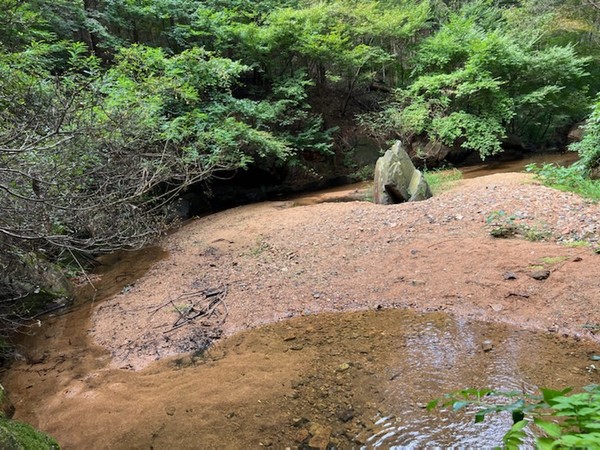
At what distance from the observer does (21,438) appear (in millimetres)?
2219

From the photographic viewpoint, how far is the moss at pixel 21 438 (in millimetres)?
2049

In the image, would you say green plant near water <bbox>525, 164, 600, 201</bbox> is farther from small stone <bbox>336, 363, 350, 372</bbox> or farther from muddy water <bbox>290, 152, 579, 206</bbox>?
small stone <bbox>336, 363, 350, 372</bbox>

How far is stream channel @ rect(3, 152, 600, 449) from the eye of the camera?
9.56ft

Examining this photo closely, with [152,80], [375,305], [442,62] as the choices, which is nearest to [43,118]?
[152,80]

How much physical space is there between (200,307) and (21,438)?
122 inches

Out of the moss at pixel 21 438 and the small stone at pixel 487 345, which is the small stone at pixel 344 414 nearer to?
the small stone at pixel 487 345

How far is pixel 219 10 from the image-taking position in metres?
13.2

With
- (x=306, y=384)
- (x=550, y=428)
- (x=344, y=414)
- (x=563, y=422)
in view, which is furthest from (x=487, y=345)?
(x=550, y=428)

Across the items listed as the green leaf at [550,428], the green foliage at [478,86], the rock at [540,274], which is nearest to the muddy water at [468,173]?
the green foliage at [478,86]

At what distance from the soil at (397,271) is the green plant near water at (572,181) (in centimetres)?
33

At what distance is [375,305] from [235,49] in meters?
11.7

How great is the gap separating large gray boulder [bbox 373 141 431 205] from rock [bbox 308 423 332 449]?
6.68m

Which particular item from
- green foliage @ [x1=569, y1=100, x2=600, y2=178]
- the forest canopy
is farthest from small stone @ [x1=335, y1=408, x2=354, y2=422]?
green foliage @ [x1=569, y1=100, x2=600, y2=178]

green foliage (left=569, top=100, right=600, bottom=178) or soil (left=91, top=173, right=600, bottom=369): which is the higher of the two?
green foliage (left=569, top=100, right=600, bottom=178)
